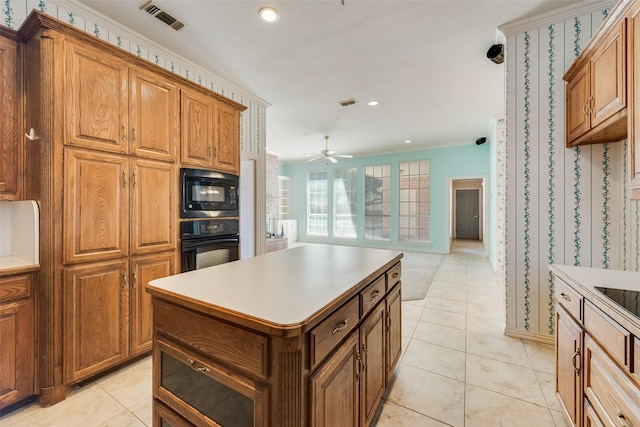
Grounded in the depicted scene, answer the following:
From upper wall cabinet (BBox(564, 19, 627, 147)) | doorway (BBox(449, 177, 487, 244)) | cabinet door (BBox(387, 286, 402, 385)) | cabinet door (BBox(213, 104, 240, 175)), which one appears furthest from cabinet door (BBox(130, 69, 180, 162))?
doorway (BBox(449, 177, 487, 244))

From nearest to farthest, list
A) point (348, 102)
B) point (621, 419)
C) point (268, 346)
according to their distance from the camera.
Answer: point (268, 346) → point (621, 419) → point (348, 102)

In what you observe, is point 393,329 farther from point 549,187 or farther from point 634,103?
point 549,187

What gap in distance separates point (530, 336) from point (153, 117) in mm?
3767

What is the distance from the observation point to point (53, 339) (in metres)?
1.59

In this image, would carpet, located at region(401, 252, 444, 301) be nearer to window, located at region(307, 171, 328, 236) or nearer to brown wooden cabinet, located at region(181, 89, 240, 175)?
brown wooden cabinet, located at region(181, 89, 240, 175)

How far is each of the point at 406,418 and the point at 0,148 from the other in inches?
118

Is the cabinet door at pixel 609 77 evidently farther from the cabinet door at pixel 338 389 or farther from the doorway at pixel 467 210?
the doorway at pixel 467 210

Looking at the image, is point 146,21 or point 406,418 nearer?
point 406,418

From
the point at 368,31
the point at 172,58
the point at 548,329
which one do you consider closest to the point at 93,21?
the point at 172,58

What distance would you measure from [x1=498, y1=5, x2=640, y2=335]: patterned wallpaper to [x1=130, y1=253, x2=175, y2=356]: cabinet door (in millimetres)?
3126

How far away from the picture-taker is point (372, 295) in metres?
1.34

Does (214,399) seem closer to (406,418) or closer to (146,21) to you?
(406,418)

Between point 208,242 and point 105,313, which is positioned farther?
point 208,242

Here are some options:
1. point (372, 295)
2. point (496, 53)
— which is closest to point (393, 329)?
point (372, 295)
